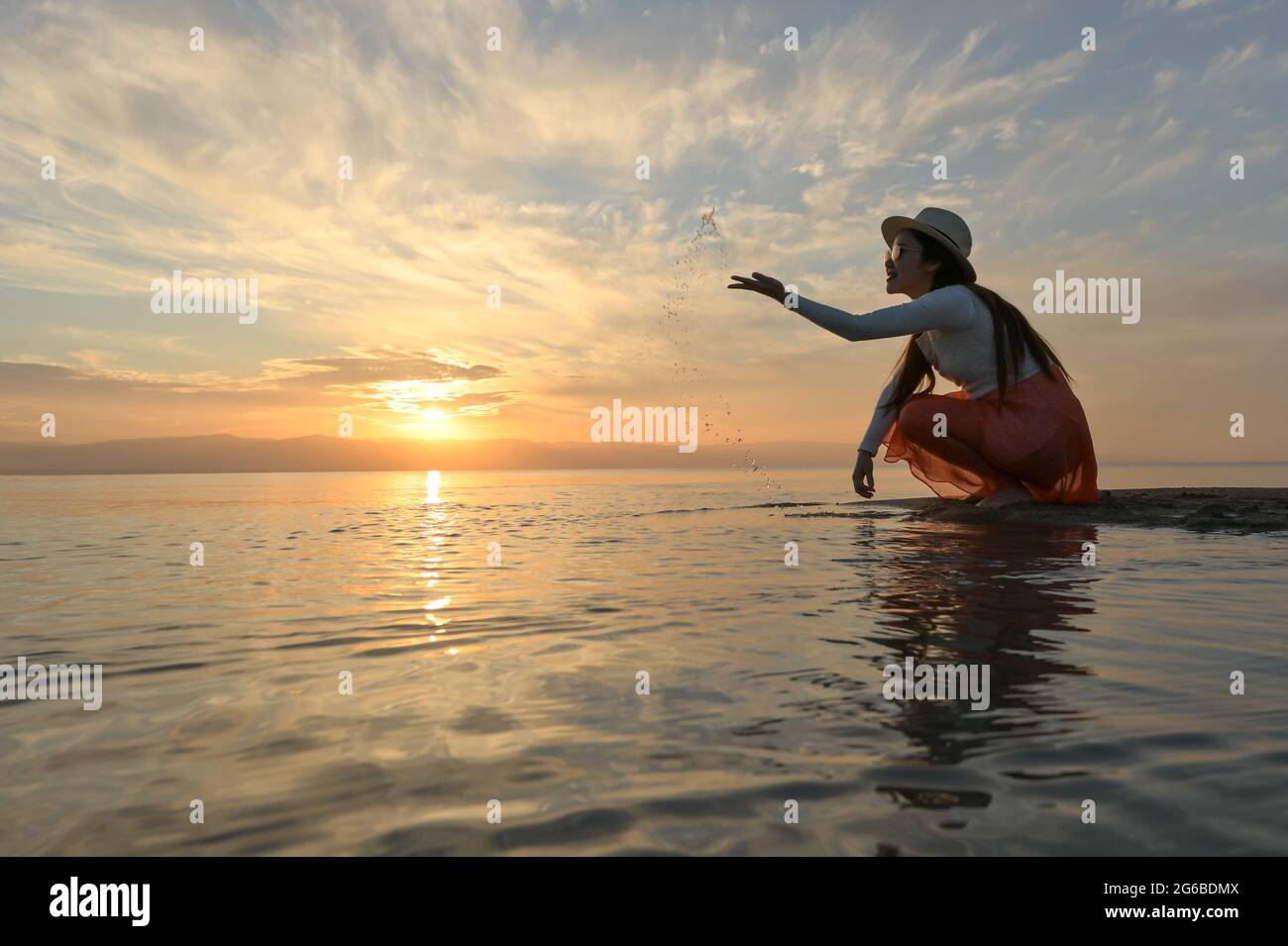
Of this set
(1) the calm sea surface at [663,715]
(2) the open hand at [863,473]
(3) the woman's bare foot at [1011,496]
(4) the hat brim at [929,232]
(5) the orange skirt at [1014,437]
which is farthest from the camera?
(3) the woman's bare foot at [1011,496]

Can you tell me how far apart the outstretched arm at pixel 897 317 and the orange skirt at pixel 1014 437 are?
44.2 inches

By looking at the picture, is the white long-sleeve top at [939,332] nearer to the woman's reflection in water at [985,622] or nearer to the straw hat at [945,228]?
the straw hat at [945,228]

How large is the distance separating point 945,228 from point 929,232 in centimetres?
29

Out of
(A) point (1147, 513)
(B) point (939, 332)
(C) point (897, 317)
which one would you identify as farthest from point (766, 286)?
(A) point (1147, 513)

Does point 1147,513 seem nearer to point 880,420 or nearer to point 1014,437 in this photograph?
point 1014,437

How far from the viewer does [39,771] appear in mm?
2354

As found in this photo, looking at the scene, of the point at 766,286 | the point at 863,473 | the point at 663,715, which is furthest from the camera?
the point at 863,473

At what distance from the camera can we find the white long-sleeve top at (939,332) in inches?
251

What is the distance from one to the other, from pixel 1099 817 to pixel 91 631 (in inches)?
193

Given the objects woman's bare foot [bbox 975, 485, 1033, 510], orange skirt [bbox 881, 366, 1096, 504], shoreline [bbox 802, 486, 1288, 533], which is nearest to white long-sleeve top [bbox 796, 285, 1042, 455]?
orange skirt [bbox 881, 366, 1096, 504]

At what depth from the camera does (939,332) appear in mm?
8336

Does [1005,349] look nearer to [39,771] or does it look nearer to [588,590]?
[588,590]

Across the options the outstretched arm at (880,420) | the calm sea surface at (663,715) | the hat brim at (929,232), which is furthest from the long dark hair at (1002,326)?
the calm sea surface at (663,715)
